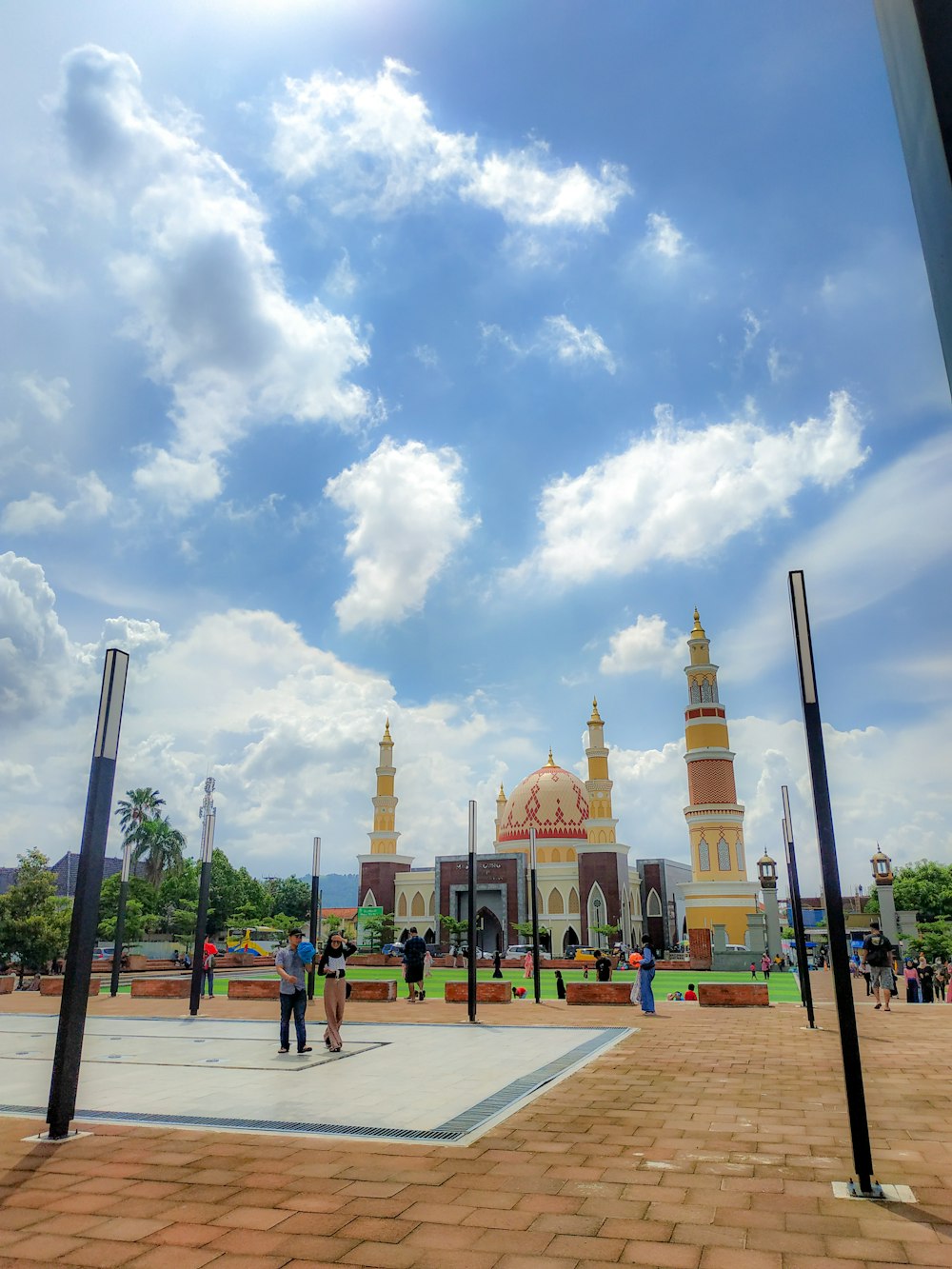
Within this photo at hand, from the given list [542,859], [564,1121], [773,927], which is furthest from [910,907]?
[564,1121]

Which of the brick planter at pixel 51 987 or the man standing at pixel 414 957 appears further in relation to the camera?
the brick planter at pixel 51 987

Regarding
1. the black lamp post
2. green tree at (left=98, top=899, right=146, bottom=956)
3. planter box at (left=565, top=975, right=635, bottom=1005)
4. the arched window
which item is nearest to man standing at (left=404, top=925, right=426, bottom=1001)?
planter box at (left=565, top=975, right=635, bottom=1005)

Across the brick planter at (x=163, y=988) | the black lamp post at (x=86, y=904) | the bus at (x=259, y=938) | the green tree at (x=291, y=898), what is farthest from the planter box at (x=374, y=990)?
the green tree at (x=291, y=898)

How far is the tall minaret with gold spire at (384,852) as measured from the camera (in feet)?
197

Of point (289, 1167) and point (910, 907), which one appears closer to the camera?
point (289, 1167)

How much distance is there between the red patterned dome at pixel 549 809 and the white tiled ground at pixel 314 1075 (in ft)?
155

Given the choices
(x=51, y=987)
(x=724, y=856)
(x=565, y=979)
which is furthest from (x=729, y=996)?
(x=724, y=856)

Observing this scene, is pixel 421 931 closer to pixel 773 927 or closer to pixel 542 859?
pixel 542 859

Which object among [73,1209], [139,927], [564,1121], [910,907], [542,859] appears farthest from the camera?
[910,907]

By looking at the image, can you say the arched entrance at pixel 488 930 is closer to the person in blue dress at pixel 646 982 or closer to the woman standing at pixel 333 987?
the person in blue dress at pixel 646 982

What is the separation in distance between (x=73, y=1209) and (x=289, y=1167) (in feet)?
4.10

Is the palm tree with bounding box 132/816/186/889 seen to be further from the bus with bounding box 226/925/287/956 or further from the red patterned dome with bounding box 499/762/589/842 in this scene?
the red patterned dome with bounding box 499/762/589/842

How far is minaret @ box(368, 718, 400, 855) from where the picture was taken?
6178cm

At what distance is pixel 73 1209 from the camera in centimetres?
450
